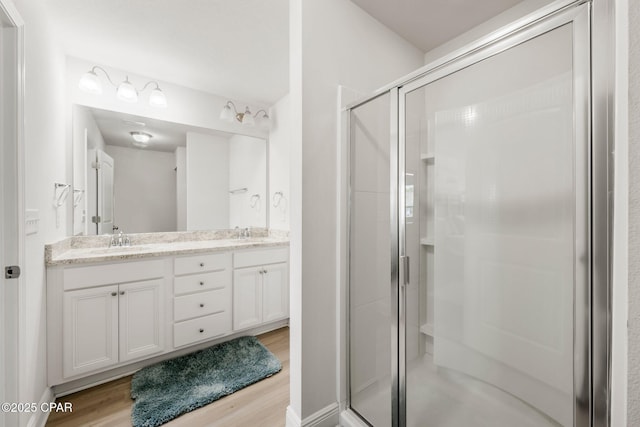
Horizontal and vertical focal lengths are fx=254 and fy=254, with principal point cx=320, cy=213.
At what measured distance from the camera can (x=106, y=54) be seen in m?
2.04

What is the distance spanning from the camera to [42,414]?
1.43 meters

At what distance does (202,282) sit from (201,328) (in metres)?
0.38

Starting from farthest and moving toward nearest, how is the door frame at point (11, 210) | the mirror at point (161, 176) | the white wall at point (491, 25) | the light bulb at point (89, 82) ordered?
the mirror at point (161, 176)
the light bulb at point (89, 82)
the white wall at point (491, 25)
the door frame at point (11, 210)

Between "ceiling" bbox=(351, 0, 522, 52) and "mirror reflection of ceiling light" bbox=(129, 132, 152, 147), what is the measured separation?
216 cm

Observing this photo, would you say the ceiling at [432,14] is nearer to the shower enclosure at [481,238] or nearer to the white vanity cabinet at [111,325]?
→ the shower enclosure at [481,238]

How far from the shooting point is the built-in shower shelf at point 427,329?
125cm

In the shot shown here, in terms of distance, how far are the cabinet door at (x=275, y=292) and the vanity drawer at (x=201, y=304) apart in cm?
37

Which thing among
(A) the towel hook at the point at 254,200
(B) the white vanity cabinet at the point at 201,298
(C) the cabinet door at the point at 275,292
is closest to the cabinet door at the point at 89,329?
(B) the white vanity cabinet at the point at 201,298

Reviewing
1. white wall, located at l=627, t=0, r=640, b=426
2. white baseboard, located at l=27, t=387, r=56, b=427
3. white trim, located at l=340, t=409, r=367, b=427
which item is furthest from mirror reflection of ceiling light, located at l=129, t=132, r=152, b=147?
white wall, located at l=627, t=0, r=640, b=426

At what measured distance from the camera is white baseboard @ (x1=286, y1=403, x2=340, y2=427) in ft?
4.35

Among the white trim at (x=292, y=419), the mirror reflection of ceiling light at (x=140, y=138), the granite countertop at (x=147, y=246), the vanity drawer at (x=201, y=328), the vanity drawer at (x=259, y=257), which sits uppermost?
the mirror reflection of ceiling light at (x=140, y=138)

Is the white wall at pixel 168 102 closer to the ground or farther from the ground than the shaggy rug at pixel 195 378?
farther from the ground

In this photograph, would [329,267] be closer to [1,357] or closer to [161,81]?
[1,357]

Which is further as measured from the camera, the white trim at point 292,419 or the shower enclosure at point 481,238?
the white trim at point 292,419
